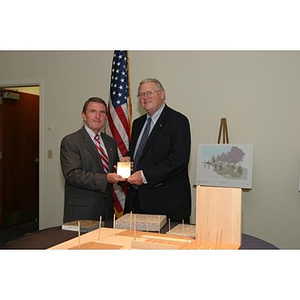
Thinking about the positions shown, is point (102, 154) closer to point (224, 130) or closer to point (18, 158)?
point (224, 130)

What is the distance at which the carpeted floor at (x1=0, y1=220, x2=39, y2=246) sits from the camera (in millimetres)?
4891

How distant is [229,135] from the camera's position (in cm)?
386

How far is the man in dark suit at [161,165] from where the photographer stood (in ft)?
8.74

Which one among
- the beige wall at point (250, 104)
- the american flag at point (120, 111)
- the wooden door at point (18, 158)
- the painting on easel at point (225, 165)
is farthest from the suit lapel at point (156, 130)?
the wooden door at point (18, 158)

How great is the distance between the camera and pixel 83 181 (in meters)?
2.50

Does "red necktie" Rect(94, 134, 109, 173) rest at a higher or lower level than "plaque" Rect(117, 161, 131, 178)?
higher

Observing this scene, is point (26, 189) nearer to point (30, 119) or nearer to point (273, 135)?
point (30, 119)

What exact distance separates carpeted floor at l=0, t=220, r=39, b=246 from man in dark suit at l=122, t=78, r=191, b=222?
9.22 ft

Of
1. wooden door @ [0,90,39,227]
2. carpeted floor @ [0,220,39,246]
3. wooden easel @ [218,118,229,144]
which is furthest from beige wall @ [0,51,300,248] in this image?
carpeted floor @ [0,220,39,246]

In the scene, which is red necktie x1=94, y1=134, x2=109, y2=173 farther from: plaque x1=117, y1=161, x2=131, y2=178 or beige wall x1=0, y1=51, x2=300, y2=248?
beige wall x1=0, y1=51, x2=300, y2=248

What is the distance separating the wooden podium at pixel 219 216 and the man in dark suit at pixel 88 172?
93 cm

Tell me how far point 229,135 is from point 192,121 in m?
0.46

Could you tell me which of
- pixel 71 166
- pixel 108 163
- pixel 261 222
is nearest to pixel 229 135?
pixel 261 222

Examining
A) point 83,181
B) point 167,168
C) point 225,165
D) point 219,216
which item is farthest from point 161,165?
point 225,165
